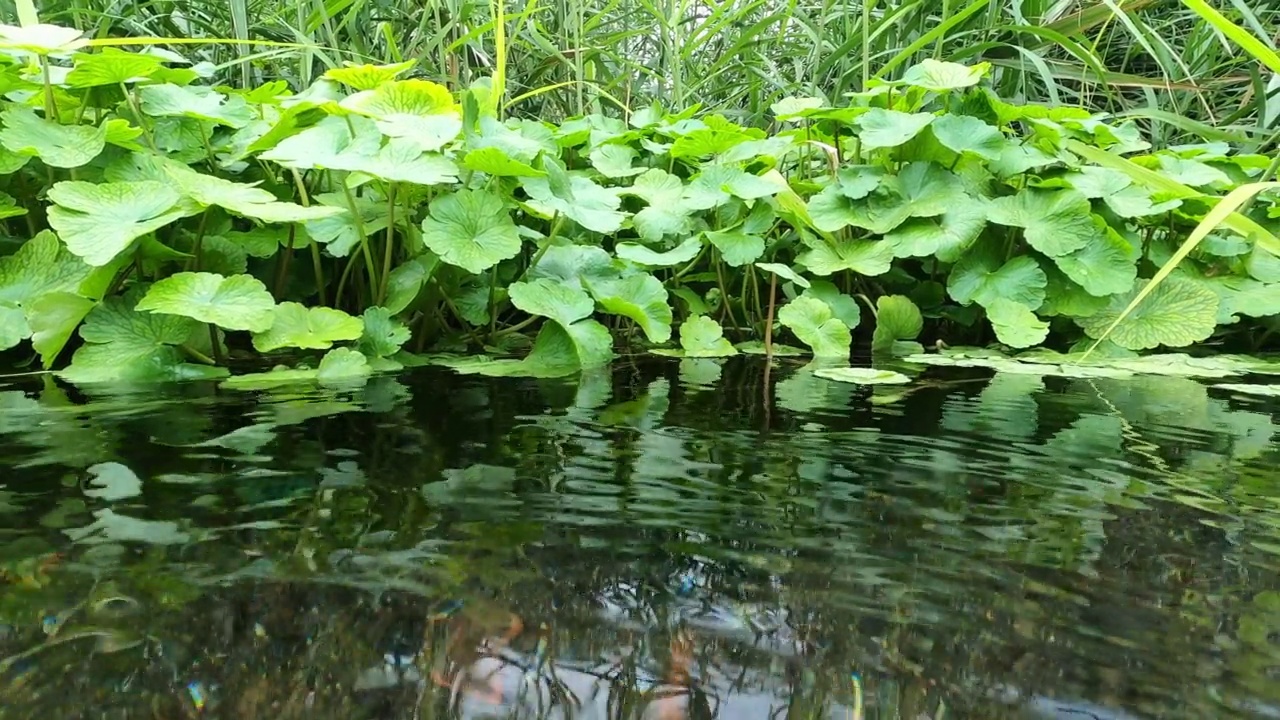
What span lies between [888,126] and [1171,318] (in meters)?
0.56

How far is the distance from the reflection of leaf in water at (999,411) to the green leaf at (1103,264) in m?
0.35

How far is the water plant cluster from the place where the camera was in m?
1.01

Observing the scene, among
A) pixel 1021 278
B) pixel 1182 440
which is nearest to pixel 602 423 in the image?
pixel 1182 440

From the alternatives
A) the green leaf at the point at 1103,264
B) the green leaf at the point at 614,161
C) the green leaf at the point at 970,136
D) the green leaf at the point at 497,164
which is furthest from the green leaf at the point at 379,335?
the green leaf at the point at 1103,264

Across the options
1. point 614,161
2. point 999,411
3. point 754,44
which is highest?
point 754,44

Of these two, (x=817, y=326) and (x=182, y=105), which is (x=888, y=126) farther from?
(x=182, y=105)

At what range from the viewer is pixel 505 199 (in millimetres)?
1233

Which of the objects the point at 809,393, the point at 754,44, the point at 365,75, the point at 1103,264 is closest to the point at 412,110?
the point at 365,75

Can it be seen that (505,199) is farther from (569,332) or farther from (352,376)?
(352,376)

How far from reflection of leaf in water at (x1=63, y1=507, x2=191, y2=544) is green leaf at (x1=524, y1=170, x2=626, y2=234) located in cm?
75

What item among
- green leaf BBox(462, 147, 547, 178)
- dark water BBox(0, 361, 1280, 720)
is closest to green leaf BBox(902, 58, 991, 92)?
green leaf BBox(462, 147, 547, 178)

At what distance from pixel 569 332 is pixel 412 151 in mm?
307

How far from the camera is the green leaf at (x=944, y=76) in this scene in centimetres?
140

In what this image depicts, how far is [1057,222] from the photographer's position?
1.39m
